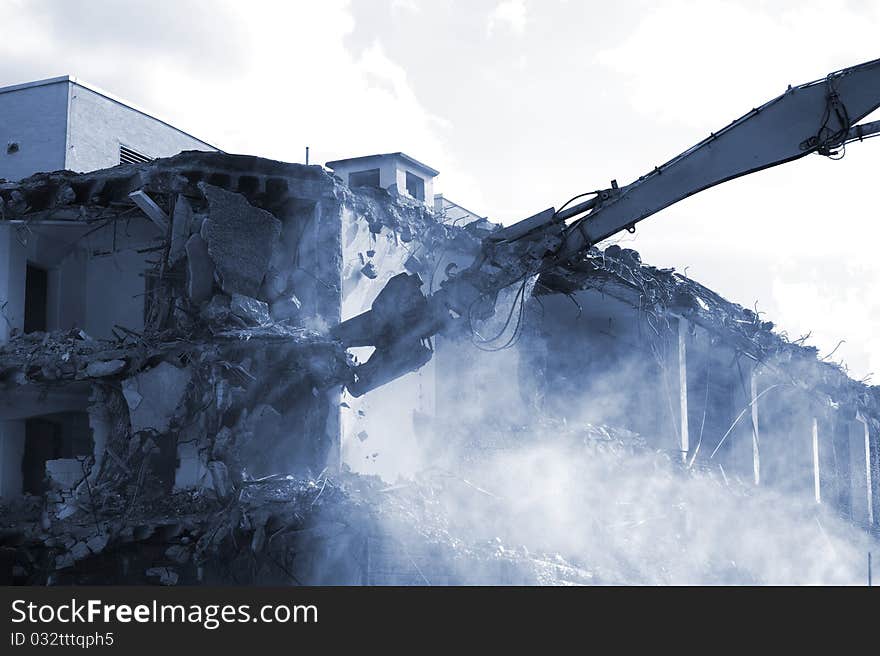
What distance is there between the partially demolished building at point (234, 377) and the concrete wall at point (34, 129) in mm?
5375

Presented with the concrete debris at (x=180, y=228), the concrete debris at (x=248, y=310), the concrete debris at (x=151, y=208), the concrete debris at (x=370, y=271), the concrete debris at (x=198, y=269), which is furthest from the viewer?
the concrete debris at (x=370, y=271)

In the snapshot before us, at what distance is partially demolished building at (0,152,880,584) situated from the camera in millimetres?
13398

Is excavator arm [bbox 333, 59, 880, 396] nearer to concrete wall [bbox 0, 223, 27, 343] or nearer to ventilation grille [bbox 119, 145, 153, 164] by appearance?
concrete wall [bbox 0, 223, 27, 343]

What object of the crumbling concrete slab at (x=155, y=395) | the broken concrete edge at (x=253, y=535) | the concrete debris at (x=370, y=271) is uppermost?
the concrete debris at (x=370, y=271)

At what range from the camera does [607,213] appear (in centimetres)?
1187

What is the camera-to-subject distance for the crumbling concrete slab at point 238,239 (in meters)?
15.3

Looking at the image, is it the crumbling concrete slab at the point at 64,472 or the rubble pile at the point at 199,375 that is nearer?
the rubble pile at the point at 199,375

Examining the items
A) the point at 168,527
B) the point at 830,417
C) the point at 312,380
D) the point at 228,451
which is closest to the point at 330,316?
the point at 312,380

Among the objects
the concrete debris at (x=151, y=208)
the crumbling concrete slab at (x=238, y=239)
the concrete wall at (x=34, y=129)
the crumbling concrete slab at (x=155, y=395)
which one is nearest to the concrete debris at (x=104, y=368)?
the crumbling concrete slab at (x=155, y=395)

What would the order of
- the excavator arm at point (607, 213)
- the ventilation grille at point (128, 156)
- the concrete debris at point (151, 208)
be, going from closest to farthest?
the excavator arm at point (607, 213), the concrete debris at point (151, 208), the ventilation grille at point (128, 156)

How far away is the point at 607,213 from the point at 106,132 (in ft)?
52.4

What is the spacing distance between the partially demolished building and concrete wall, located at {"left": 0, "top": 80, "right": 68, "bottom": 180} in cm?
537

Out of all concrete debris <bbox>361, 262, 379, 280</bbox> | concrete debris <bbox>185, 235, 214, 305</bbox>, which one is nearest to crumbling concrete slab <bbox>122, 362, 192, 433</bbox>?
concrete debris <bbox>185, 235, 214, 305</bbox>

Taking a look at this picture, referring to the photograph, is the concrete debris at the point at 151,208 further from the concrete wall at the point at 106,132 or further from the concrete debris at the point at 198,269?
the concrete wall at the point at 106,132
